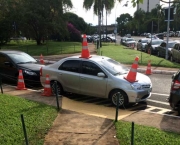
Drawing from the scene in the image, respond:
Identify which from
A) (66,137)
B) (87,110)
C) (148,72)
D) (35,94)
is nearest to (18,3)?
(148,72)

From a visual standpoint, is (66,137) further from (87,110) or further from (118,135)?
(87,110)

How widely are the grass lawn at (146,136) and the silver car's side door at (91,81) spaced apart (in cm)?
257

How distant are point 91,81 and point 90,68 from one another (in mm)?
470

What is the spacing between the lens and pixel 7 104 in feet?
23.8

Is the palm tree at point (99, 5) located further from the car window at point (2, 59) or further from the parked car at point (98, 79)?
the parked car at point (98, 79)

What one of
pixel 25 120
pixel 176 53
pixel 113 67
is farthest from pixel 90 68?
pixel 176 53

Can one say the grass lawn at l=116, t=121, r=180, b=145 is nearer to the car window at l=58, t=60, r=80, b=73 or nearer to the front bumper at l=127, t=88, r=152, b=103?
the front bumper at l=127, t=88, r=152, b=103

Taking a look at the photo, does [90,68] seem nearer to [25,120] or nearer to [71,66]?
[71,66]

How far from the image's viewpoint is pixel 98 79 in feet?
27.2

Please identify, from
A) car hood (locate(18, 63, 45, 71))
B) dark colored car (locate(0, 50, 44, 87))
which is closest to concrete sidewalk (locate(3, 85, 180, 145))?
dark colored car (locate(0, 50, 44, 87))

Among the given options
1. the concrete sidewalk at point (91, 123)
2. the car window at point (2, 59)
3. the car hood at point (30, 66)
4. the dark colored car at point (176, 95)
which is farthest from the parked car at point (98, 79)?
the car window at point (2, 59)

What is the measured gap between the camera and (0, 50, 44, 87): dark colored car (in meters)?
10.9

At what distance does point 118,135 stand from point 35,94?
15.6ft

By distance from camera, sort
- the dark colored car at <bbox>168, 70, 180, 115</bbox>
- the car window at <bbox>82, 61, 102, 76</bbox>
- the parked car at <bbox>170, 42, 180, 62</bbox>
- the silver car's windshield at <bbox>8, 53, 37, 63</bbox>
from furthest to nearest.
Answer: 1. the parked car at <bbox>170, 42, 180, 62</bbox>
2. the silver car's windshield at <bbox>8, 53, 37, 63</bbox>
3. the car window at <bbox>82, 61, 102, 76</bbox>
4. the dark colored car at <bbox>168, 70, 180, 115</bbox>
